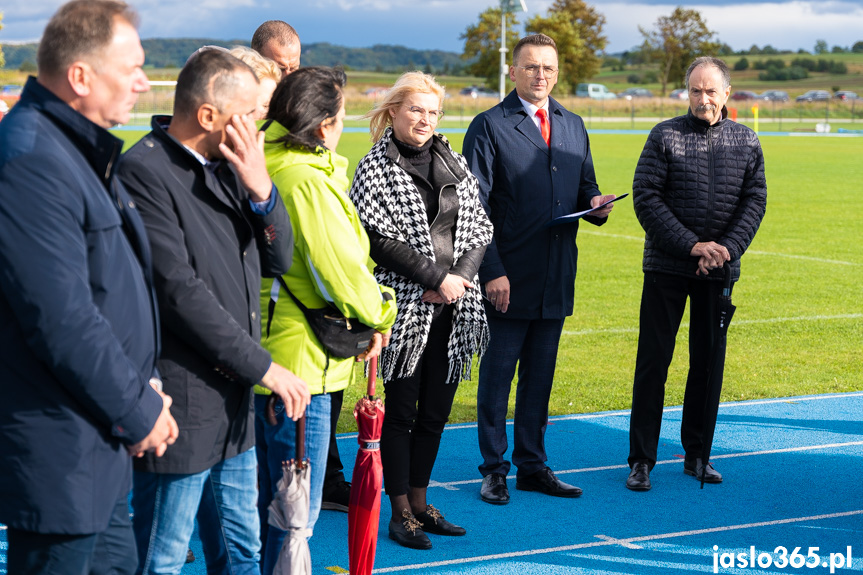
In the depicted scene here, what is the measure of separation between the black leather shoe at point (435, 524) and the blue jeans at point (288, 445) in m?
1.32

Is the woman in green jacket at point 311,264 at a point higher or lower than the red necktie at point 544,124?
lower

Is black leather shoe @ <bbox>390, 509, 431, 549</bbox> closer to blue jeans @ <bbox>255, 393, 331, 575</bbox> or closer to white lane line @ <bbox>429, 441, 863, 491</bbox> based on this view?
white lane line @ <bbox>429, 441, 863, 491</bbox>

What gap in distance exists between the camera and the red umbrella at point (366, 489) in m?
3.81

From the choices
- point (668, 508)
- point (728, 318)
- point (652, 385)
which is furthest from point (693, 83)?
point (668, 508)

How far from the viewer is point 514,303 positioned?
5305 mm

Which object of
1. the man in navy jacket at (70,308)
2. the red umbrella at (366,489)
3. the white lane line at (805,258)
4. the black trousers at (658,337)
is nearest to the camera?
the man in navy jacket at (70,308)

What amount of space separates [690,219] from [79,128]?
3861 mm

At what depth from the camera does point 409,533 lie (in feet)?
14.7

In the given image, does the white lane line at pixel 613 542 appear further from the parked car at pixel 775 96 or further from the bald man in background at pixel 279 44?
the parked car at pixel 775 96

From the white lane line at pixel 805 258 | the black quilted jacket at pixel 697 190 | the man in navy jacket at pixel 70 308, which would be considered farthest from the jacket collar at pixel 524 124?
the white lane line at pixel 805 258

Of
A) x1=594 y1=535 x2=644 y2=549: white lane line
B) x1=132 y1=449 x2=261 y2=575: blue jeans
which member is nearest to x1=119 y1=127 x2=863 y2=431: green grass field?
x1=594 y1=535 x2=644 y2=549: white lane line

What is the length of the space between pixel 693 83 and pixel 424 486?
105 inches

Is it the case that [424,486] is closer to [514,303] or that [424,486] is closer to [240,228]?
[514,303]

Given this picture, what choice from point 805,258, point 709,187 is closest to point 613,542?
point 709,187
